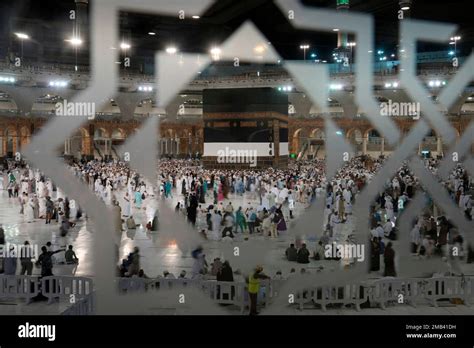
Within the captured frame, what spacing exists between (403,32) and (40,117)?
63.0 feet

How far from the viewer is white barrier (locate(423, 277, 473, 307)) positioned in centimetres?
539

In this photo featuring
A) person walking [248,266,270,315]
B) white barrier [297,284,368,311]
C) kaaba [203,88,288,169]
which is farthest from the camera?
kaaba [203,88,288,169]

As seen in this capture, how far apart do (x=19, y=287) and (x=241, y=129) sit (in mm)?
15978

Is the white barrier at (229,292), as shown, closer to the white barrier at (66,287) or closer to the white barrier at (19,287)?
the white barrier at (66,287)

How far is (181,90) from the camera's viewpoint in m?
29.3

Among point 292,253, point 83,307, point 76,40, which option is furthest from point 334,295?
point 76,40

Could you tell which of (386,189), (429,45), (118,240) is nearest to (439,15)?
(386,189)

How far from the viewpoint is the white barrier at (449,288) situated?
17.7 feet

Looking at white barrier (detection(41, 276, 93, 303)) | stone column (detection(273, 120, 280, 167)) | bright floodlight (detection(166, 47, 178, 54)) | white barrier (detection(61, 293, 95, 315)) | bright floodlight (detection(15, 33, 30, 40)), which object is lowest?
white barrier (detection(61, 293, 95, 315))

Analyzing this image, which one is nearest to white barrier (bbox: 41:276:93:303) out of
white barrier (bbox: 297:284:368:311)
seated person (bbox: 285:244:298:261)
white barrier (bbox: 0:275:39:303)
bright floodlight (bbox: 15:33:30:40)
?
white barrier (bbox: 0:275:39:303)

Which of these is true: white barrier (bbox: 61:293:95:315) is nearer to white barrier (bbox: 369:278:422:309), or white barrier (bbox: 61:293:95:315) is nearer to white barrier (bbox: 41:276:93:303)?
white barrier (bbox: 41:276:93:303)

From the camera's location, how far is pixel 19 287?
5.57 meters

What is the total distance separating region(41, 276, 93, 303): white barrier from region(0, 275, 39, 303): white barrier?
0.36 feet

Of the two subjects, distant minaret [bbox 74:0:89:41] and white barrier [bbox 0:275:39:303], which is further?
distant minaret [bbox 74:0:89:41]
